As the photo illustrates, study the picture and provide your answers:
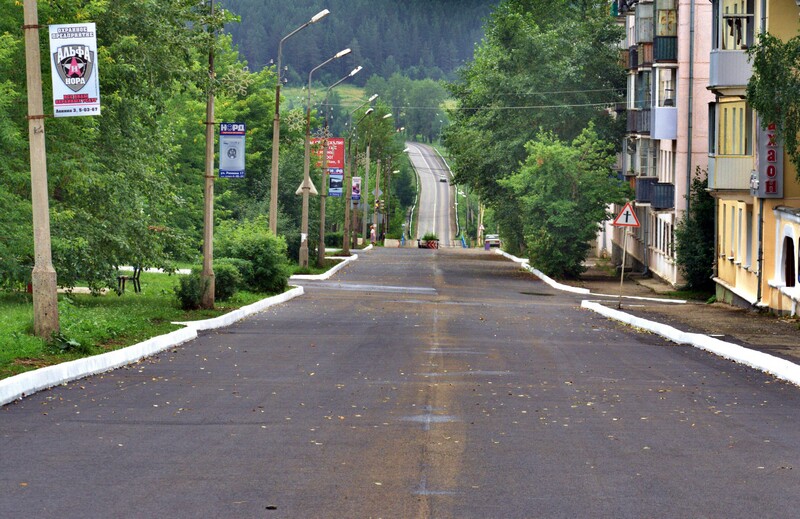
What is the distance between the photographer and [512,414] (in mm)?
13625

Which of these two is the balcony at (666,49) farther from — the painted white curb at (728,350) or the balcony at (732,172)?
the painted white curb at (728,350)

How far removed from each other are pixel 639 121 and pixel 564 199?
6454 millimetres

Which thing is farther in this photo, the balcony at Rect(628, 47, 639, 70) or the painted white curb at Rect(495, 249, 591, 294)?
the balcony at Rect(628, 47, 639, 70)

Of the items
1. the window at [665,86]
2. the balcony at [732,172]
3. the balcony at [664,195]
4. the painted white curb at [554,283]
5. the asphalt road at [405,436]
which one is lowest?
the painted white curb at [554,283]

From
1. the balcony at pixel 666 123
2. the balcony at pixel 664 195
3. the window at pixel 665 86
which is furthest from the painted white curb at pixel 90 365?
the window at pixel 665 86

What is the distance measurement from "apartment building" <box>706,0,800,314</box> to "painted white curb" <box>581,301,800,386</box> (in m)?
5.92

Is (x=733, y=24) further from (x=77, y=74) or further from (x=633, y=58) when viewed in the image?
(x=77, y=74)

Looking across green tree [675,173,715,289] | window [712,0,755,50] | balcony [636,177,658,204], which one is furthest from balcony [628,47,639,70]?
window [712,0,755,50]

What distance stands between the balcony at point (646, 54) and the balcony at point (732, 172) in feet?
74.1

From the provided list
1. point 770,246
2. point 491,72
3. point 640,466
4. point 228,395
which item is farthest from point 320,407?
point 491,72

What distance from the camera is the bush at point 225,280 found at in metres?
32.9

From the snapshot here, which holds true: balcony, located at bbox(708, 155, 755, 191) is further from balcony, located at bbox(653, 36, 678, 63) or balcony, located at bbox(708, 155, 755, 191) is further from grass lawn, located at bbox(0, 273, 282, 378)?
balcony, located at bbox(653, 36, 678, 63)

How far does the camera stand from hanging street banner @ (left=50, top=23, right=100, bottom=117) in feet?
59.2

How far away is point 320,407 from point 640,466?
14.9ft
